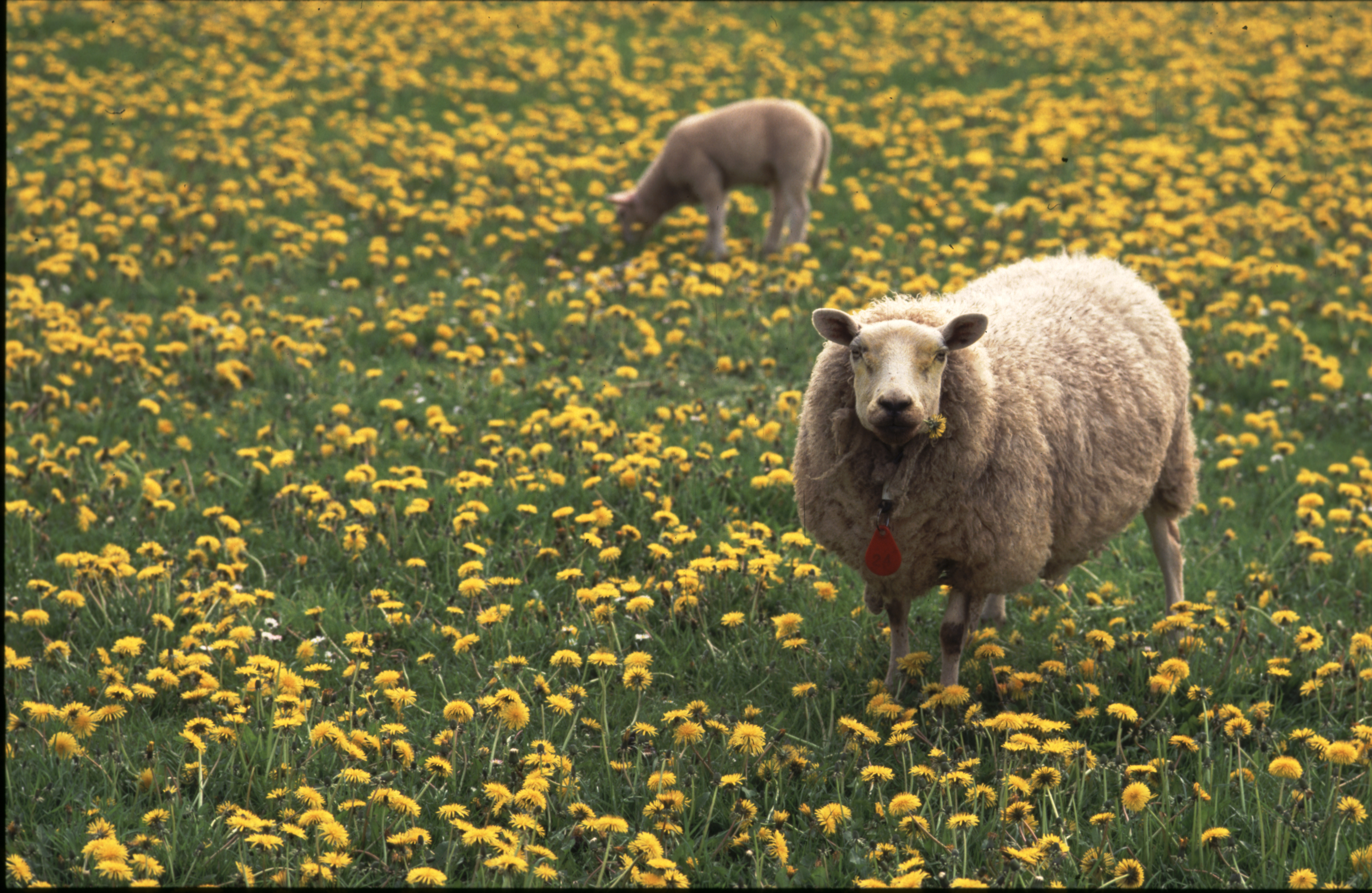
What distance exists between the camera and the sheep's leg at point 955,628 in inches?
182

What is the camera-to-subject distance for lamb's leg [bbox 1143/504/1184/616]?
5.57 meters

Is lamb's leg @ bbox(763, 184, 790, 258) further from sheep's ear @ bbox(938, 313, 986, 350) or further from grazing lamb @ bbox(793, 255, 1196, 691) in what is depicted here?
sheep's ear @ bbox(938, 313, 986, 350)

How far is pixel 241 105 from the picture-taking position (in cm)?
1404

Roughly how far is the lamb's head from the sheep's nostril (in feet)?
24.9

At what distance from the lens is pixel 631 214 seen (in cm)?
1125

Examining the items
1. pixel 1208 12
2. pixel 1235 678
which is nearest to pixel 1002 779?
pixel 1235 678

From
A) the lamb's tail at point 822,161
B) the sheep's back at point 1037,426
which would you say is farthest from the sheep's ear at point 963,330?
the lamb's tail at point 822,161

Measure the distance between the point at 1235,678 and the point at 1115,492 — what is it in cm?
97

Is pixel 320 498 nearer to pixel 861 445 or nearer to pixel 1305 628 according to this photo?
pixel 861 445

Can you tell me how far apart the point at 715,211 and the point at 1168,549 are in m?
6.48

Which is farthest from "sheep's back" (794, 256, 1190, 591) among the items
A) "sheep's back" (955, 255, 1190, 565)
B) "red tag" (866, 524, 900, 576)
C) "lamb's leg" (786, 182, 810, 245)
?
"lamb's leg" (786, 182, 810, 245)

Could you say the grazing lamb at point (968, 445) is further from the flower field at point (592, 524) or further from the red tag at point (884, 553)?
the flower field at point (592, 524)

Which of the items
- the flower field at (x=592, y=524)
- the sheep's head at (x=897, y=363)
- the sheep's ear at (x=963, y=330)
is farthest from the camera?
the sheep's ear at (x=963, y=330)

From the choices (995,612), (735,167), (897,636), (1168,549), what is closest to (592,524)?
(897,636)
